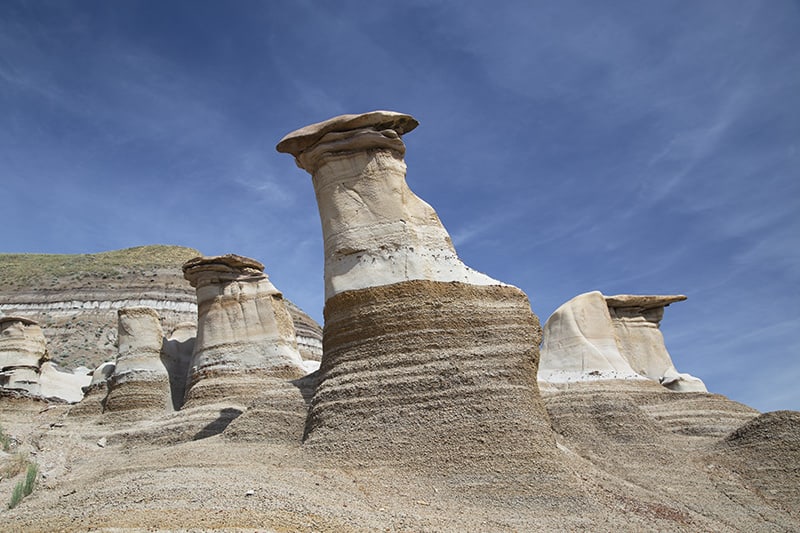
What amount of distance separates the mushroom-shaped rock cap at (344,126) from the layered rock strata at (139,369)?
42.8ft

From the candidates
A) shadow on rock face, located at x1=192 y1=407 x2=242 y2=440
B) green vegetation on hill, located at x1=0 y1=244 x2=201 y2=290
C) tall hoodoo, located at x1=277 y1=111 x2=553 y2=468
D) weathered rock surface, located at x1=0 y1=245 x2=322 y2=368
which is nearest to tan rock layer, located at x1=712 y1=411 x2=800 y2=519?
tall hoodoo, located at x1=277 y1=111 x2=553 y2=468

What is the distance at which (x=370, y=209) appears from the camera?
16750 millimetres

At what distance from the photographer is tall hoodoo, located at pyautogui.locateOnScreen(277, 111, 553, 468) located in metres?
13.4

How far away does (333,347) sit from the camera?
15773mm

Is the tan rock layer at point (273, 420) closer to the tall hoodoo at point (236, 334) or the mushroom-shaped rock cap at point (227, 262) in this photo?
the tall hoodoo at point (236, 334)

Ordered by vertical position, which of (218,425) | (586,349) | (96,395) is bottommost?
(218,425)

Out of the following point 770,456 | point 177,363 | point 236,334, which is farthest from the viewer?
point 177,363

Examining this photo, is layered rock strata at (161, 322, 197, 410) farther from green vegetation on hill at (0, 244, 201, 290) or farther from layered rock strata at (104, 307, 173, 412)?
green vegetation on hill at (0, 244, 201, 290)

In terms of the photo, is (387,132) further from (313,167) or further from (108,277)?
(108,277)

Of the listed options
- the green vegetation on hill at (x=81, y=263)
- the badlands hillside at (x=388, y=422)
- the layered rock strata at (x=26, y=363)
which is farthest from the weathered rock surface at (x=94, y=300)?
the badlands hillside at (x=388, y=422)

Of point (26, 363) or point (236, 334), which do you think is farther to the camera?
point (26, 363)

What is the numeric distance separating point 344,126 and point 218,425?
8707 mm

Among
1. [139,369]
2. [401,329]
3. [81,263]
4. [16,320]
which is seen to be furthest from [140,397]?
[81,263]

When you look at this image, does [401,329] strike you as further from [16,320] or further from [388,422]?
[16,320]
